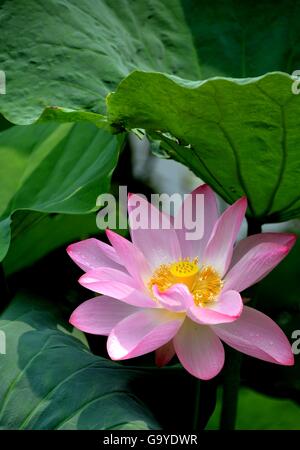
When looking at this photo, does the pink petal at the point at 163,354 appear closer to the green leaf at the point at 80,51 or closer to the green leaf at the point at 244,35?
the green leaf at the point at 80,51

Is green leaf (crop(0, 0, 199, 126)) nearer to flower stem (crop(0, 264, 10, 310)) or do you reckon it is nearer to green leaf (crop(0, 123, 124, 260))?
green leaf (crop(0, 123, 124, 260))

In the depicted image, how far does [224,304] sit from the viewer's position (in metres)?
0.83

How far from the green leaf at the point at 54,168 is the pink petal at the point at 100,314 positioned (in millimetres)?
159

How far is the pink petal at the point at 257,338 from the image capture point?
32.3 inches

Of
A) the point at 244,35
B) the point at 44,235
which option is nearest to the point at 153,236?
the point at 44,235

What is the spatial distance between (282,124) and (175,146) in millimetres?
146

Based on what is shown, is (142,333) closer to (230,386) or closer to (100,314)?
(100,314)

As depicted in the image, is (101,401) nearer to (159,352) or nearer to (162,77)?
(159,352)

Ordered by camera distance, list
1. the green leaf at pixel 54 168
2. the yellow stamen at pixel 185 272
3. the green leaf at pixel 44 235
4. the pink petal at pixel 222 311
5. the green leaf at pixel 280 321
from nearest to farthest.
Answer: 1. the pink petal at pixel 222 311
2. the yellow stamen at pixel 185 272
3. the green leaf at pixel 54 168
4. the green leaf at pixel 44 235
5. the green leaf at pixel 280 321

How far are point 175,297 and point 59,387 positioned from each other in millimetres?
179

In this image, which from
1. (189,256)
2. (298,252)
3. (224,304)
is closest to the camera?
(224,304)

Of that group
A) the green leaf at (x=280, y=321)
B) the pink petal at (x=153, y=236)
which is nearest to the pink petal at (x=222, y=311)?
the pink petal at (x=153, y=236)

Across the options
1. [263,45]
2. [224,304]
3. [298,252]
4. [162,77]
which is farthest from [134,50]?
[298,252]

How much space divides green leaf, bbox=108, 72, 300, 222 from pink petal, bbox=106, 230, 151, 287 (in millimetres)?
142
